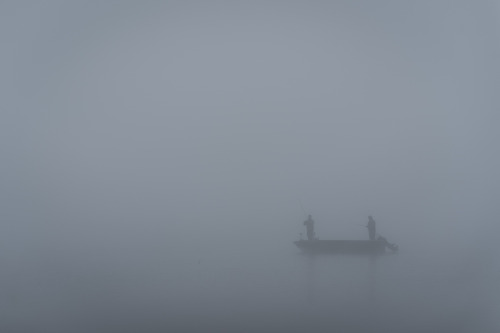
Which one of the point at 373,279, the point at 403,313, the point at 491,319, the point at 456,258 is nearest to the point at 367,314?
the point at 403,313

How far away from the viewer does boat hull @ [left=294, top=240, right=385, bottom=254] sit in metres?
6.68

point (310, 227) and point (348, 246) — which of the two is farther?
point (310, 227)

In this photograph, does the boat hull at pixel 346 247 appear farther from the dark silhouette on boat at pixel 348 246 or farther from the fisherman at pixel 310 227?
the fisherman at pixel 310 227

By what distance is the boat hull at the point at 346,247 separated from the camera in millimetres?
6684

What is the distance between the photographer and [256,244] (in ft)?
28.6

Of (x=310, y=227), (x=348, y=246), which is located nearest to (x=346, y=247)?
(x=348, y=246)

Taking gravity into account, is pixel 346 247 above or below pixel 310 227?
below

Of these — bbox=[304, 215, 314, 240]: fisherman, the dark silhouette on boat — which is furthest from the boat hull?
bbox=[304, 215, 314, 240]: fisherman

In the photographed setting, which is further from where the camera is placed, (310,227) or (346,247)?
(310,227)

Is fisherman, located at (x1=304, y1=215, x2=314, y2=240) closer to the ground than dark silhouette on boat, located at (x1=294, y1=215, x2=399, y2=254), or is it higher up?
higher up

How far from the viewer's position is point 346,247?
6.75 meters

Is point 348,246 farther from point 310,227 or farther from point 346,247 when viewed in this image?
point 310,227

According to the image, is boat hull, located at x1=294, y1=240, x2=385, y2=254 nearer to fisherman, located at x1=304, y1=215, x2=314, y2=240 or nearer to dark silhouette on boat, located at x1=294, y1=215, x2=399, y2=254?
dark silhouette on boat, located at x1=294, y1=215, x2=399, y2=254

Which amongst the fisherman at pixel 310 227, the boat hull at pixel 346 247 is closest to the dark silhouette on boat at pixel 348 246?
the boat hull at pixel 346 247
